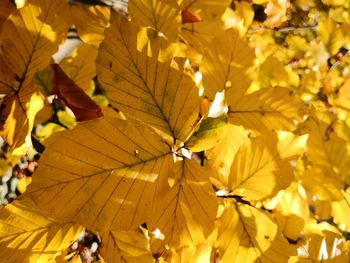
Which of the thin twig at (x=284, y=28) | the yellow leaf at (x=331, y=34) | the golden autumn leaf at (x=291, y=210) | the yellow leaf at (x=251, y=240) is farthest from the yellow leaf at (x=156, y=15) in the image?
the yellow leaf at (x=331, y=34)

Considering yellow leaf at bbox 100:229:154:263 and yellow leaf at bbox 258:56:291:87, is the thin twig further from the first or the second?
yellow leaf at bbox 100:229:154:263

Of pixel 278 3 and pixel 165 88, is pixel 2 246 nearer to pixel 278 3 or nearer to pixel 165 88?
pixel 165 88

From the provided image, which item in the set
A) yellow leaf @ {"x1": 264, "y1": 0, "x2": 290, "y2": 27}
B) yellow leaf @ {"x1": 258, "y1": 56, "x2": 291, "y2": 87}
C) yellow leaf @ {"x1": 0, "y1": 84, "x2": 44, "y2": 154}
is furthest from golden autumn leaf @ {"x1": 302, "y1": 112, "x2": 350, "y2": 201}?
yellow leaf @ {"x1": 0, "y1": 84, "x2": 44, "y2": 154}

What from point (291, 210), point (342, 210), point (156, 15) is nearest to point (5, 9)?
point (156, 15)

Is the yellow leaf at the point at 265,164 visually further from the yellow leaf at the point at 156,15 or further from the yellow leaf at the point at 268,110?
the yellow leaf at the point at 156,15

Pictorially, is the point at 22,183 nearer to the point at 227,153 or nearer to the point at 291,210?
the point at 227,153

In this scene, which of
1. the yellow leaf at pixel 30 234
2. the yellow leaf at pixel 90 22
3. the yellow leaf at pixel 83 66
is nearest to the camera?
the yellow leaf at pixel 30 234
